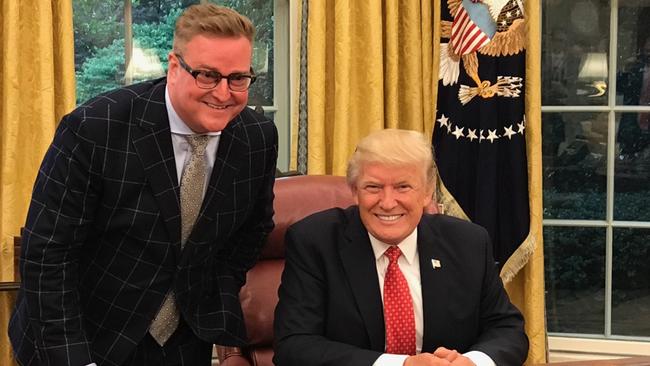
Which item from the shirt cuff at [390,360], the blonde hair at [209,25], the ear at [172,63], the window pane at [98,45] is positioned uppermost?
the window pane at [98,45]

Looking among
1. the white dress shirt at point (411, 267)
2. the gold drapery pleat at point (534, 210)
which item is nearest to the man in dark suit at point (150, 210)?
the white dress shirt at point (411, 267)

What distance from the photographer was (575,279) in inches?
143

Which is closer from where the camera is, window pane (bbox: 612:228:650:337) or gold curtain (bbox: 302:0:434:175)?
gold curtain (bbox: 302:0:434:175)

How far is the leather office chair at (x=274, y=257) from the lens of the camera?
231cm

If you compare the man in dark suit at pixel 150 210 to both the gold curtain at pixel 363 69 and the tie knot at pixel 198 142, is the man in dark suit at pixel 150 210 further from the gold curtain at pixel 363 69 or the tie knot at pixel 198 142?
the gold curtain at pixel 363 69

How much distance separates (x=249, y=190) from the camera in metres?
1.90

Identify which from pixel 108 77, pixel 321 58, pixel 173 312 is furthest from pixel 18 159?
pixel 173 312

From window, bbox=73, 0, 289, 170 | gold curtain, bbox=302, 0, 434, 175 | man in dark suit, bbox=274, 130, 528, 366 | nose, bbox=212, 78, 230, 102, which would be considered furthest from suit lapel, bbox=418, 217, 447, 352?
window, bbox=73, 0, 289, 170

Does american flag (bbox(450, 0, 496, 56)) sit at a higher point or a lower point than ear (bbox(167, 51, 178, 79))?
higher

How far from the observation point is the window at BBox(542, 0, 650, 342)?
3.42 metres

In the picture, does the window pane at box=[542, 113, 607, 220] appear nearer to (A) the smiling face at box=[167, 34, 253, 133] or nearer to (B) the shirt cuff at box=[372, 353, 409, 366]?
(B) the shirt cuff at box=[372, 353, 409, 366]

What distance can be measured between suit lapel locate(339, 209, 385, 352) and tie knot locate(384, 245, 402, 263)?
0.04 meters

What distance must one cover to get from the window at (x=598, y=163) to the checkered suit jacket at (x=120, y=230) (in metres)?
1.91

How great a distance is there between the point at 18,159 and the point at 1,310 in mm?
597
